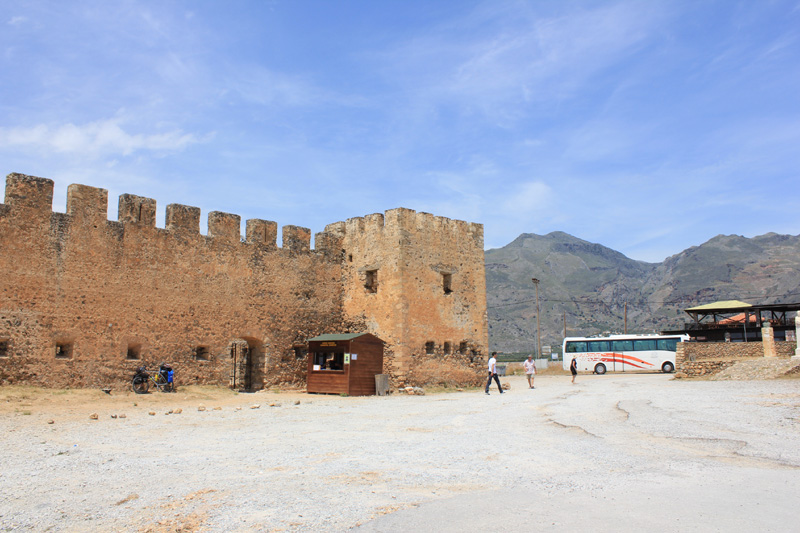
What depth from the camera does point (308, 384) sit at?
60.3 feet

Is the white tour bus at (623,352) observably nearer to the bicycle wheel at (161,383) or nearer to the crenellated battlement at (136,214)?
the crenellated battlement at (136,214)

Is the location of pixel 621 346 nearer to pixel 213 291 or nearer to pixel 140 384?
pixel 213 291

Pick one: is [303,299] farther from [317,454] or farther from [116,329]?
[317,454]

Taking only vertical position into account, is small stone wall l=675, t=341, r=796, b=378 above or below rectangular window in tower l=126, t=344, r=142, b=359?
below

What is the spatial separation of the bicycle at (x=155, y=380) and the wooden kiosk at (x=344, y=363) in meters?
4.20

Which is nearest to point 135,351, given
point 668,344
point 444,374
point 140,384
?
point 140,384

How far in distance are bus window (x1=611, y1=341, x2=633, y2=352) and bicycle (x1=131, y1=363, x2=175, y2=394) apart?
2676 cm

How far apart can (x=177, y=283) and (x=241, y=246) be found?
2.34 m

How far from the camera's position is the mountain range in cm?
10600

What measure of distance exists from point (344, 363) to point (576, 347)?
2235 centimetres

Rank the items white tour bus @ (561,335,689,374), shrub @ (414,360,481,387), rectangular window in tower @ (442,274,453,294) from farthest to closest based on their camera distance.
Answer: white tour bus @ (561,335,689,374), rectangular window in tower @ (442,274,453,294), shrub @ (414,360,481,387)

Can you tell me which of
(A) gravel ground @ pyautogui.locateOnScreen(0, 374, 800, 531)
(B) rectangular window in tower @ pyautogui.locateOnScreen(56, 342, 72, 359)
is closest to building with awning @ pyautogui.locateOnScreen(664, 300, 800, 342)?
(A) gravel ground @ pyautogui.locateOnScreen(0, 374, 800, 531)

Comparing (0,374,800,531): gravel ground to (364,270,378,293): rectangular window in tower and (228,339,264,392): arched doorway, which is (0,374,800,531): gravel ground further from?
(364,270,378,293): rectangular window in tower

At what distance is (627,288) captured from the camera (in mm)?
147875
